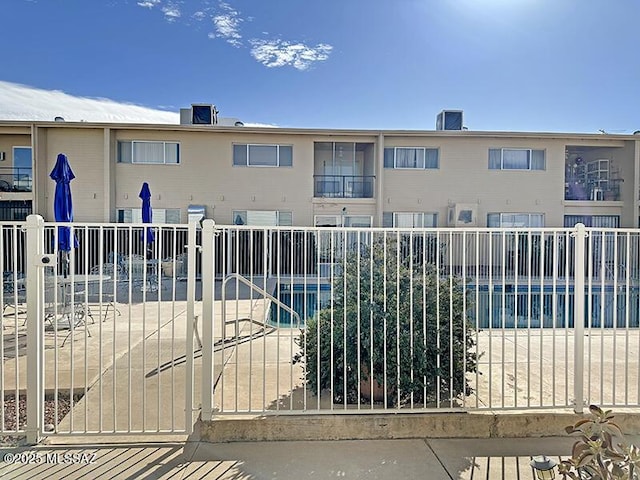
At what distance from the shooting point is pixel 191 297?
3383 mm

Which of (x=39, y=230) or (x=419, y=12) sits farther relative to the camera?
(x=419, y=12)

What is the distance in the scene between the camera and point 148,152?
18.2 metres

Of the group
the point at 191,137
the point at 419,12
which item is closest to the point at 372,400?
the point at 419,12

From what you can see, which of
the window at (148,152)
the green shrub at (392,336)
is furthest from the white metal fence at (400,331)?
the window at (148,152)

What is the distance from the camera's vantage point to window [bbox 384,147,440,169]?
61.3 ft

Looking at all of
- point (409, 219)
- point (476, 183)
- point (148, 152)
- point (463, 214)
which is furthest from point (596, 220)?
point (148, 152)

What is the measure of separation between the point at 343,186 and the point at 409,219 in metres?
3.06

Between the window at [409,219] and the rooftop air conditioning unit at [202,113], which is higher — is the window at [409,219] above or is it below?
below

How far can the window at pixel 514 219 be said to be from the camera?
1895 centimetres

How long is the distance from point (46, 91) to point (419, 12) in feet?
46.8

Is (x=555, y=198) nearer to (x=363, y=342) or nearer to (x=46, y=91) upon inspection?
(x=363, y=342)

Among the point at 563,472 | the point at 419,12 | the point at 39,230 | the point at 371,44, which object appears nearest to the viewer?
the point at 563,472

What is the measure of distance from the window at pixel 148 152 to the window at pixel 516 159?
12.8 m

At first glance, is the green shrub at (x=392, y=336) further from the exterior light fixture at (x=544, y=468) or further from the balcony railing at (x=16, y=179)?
the balcony railing at (x=16, y=179)
